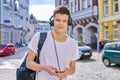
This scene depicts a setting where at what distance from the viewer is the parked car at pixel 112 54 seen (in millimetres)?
15106

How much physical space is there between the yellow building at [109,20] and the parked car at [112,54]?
14.0 m

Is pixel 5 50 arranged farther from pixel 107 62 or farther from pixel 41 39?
pixel 41 39

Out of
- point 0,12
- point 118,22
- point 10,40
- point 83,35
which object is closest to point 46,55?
point 118,22

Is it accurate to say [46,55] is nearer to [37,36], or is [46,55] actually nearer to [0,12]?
[37,36]

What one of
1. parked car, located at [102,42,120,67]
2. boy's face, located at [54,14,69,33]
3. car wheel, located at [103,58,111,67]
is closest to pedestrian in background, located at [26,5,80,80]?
boy's face, located at [54,14,69,33]

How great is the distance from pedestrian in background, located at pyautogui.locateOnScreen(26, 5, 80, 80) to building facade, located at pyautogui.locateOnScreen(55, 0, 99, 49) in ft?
100.0

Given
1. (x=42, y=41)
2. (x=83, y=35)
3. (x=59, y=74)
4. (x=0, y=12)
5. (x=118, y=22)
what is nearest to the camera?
(x=59, y=74)

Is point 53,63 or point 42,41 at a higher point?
point 42,41

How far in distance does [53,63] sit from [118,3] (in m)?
27.6

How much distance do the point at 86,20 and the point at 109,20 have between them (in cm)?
625

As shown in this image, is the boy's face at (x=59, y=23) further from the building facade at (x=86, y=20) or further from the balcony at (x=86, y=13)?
the balcony at (x=86, y=13)

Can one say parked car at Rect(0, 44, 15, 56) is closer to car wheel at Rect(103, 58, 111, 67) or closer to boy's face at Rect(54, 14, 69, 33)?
car wheel at Rect(103, 58, 111, 67)

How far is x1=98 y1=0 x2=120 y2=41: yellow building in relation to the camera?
30297 millimetres

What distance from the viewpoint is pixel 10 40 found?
175 ft
